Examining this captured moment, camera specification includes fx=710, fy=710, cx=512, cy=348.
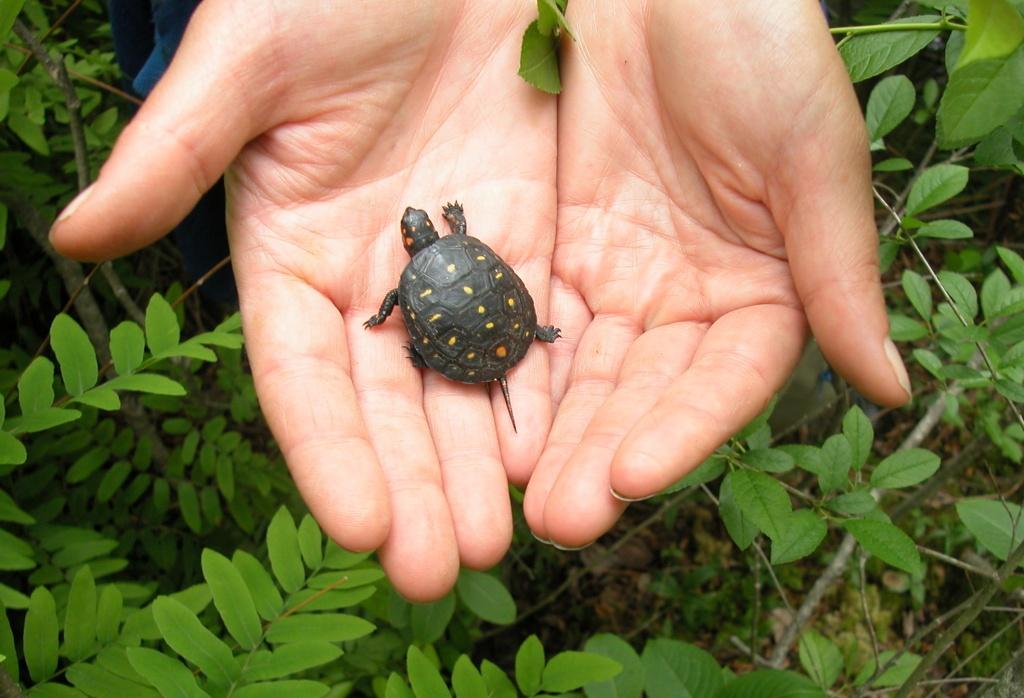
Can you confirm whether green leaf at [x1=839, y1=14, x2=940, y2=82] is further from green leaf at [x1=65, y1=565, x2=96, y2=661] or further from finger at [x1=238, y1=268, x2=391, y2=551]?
green leaf at [x1=65, y1=565, x2=96, y2=661]

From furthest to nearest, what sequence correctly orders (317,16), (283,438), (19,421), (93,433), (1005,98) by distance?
(93,433)
(317,16)
(283,438)
(19,421)
(1005,98)

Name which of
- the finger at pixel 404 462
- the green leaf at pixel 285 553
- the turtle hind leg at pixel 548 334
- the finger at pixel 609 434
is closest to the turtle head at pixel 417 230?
the finger at pixel 404 462

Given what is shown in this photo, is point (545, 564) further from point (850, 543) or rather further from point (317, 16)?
point (317, 16)

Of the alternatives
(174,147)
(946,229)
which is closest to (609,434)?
(946,229)

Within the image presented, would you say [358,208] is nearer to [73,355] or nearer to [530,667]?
[73,355]

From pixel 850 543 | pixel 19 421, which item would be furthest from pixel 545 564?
pixel 19 421

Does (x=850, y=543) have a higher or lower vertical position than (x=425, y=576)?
lower
